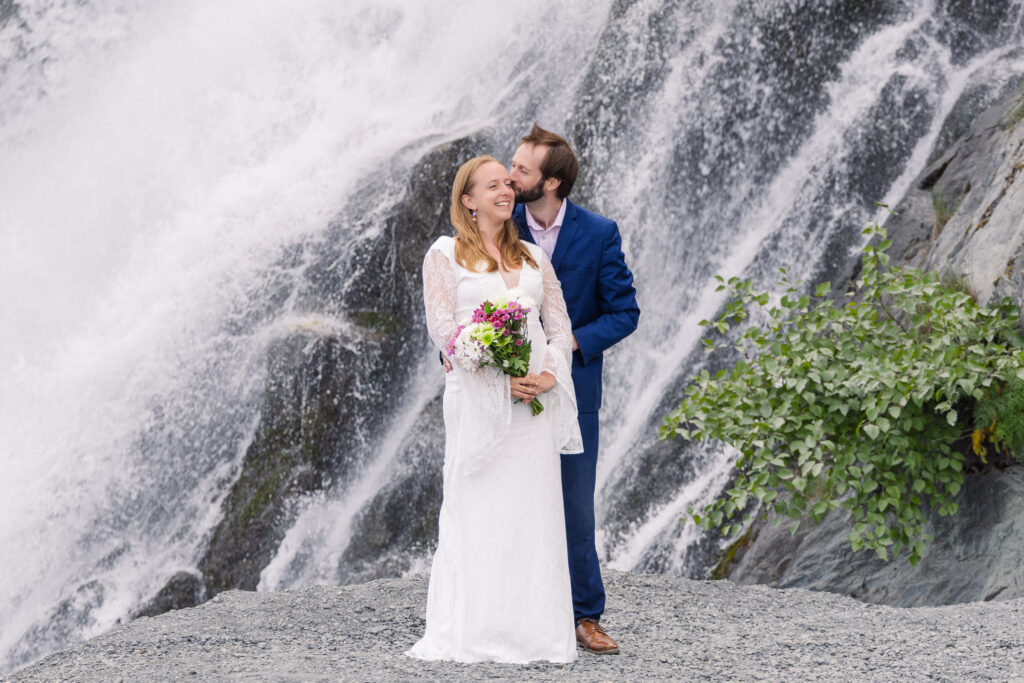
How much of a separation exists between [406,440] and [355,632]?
15.3 feet

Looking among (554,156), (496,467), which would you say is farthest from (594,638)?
(554,156)

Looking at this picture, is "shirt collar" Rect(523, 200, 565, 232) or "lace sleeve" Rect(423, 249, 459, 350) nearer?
"lace sleeve" Rect(423, 249, 459, 350)

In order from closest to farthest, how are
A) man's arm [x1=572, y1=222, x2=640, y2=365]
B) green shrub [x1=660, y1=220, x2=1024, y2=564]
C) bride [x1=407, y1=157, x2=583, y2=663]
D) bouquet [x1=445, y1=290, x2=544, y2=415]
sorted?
bouquet [x1=445, y1=290, x2=544, y2=415] < bride [x1=407, y1=157, x2=583, y2=663] < man's arm [x1=572, y1=222, x2=640, y2=365] < green shrub [x1=660, y1=220, x2=1024, y2=564]

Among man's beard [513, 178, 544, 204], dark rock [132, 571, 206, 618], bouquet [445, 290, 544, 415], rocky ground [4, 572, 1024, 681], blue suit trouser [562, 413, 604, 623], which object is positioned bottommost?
dark rock [132, 571, 206, 618]

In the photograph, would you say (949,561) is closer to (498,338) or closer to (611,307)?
(611,307)

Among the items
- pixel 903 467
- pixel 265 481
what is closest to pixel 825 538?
pixel 903 467

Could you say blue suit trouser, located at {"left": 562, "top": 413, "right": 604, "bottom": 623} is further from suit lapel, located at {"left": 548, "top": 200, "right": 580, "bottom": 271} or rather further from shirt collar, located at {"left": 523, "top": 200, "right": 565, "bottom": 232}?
shirt collar, located at {"left": 523, "top": 200, "right": 565, "bottom": 232}

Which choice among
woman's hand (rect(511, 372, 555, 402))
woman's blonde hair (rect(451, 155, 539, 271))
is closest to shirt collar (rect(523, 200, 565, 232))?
woman's blonde hair (rect(451, 155, 539, 271))

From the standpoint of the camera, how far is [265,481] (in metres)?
9.13

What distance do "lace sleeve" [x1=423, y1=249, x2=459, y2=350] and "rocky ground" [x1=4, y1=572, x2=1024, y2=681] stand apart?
127 cm

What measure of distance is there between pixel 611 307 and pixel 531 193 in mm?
578

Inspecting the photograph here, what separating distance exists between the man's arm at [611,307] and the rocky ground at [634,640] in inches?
49.0

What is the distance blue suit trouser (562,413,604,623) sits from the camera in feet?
14.8

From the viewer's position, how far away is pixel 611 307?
Answer: 4.55 meters
